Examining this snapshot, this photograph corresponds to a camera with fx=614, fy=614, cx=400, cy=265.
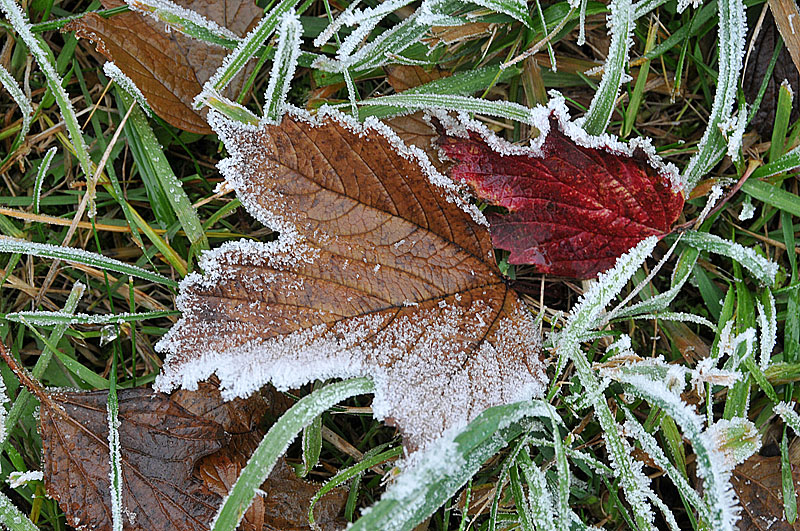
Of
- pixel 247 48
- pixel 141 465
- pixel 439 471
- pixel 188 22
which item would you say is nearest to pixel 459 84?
pixel 247 48

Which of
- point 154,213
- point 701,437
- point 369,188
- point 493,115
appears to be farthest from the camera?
point 154,213

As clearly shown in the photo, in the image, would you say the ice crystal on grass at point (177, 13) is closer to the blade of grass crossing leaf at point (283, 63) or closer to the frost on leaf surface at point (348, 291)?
the blade of grass crossing leaf at point (283, 63)

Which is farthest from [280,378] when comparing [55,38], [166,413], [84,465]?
[55,38]

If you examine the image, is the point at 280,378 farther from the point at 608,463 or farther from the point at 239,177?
the point at 608,463

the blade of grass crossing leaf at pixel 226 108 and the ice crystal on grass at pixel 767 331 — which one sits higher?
the blade of grass crossing leaf at pixel 226 108

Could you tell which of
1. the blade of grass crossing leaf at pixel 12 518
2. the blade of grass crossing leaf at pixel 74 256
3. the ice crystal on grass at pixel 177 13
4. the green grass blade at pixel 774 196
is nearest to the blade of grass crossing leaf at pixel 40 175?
the blade of grass crossing leaf at pixel 74 256

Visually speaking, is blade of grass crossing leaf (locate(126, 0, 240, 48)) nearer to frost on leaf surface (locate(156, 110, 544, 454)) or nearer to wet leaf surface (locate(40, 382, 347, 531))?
frost on leaf surface (locate(156, 110, 544, 454))

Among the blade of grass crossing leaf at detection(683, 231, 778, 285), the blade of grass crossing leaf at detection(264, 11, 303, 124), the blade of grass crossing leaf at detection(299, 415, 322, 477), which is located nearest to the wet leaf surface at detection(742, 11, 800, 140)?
the blade of grass crossing leaf at detection(683, 231, 778, 285)
